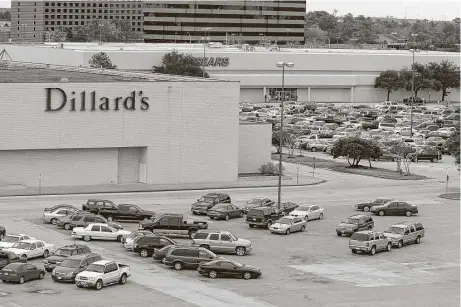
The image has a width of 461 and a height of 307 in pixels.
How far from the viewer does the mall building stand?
153 m

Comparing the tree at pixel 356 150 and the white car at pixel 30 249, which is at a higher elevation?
the tree at pixel 356 150

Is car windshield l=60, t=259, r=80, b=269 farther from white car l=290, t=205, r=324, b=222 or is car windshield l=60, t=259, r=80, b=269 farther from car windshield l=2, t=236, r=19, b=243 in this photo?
white car l=290, t=205, r=324, b=222

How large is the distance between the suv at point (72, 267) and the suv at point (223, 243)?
297 inches

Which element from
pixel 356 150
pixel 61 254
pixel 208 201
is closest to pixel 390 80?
pixel 356 150

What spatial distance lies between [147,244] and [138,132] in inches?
1004

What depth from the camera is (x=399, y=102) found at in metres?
170

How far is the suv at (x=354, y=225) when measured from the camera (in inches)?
2419

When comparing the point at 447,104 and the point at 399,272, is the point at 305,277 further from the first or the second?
the point at 447,104

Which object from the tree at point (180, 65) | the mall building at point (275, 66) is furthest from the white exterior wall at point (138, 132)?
the mall building at point (275, 66)

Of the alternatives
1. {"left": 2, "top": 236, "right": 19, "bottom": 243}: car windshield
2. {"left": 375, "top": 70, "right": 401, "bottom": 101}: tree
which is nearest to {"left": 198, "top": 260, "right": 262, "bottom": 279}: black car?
{"left": 2, "top": 236, "right": 19, "bottom": 243}: car windshield

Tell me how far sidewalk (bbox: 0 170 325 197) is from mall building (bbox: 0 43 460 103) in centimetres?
6949

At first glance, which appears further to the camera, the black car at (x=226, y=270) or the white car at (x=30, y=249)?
the white car at (x=30, y=249)

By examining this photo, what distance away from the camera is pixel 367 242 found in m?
56.0

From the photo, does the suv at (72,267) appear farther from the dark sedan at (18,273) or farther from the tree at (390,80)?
the tree at (390,80)
